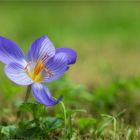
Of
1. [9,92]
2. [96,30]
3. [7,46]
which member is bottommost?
[9,92]

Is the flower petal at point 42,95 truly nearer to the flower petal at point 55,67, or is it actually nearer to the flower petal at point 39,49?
the flower petal at point 55,67

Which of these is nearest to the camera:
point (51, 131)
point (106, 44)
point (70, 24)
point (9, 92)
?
point (51, 131)

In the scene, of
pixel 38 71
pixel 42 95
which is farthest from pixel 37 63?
pixel 42 95

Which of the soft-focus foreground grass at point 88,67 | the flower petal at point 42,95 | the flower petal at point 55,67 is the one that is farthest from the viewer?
the soft-focus foreground grass at point 88,67

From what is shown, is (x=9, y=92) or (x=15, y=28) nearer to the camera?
(x=9, y=92)

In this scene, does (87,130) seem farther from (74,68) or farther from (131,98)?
(74,68)

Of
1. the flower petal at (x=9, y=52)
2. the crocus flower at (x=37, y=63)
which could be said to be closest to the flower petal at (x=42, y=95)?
the crocus flower at (x=37, y=63)

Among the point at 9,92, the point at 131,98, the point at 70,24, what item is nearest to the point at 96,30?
the point at 70,24
